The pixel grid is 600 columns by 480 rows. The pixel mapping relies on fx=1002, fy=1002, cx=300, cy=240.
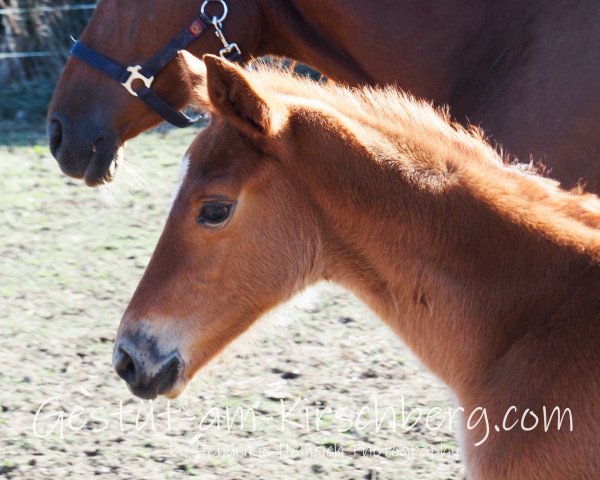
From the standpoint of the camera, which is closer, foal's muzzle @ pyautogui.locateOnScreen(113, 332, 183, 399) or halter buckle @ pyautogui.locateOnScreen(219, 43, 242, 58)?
foal's muzzle @ pyautogui.locateOnScreen(113, 332, 183, 399)

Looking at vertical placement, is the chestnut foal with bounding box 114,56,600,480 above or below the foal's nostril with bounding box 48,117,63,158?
above

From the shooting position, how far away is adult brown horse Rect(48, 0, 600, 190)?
10.3 ft

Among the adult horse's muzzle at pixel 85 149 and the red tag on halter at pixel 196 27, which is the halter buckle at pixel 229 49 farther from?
the adult horse's muzzle at pixel 85 149

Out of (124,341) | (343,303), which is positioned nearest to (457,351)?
(124,341)

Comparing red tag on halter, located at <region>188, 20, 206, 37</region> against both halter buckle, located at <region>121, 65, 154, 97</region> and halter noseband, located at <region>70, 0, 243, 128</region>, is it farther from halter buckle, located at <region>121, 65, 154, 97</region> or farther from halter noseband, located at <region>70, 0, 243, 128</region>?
halter buckle, located at <region>121, 65, 154, 97</region>

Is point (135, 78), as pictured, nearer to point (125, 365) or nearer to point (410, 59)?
point (410, 59)

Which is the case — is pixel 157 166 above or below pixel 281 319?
below

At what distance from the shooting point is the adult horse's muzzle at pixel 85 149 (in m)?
3.65

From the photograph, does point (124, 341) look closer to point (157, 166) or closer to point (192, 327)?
point (192, 327)

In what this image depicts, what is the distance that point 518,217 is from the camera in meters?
2.43

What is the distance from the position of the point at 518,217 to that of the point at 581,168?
2.54 ft

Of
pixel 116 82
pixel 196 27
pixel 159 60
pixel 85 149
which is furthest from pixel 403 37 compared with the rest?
pixel 85 149

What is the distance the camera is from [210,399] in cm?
415

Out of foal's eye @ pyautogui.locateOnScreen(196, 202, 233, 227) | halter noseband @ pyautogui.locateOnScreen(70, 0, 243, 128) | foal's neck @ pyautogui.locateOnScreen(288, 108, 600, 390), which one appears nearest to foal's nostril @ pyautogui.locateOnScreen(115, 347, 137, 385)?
foal's eye @ pyautogui.locateOnScreen(196, 202, 233, 227)
